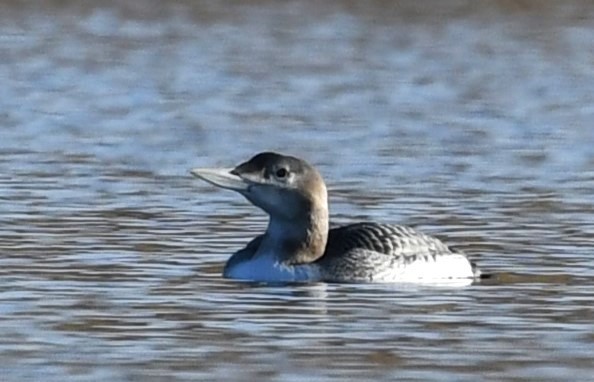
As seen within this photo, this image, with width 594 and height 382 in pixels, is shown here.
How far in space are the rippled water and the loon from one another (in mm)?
232

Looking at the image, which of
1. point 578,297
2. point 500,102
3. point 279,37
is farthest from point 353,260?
point 279,37

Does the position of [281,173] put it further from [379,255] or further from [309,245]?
[379,255]

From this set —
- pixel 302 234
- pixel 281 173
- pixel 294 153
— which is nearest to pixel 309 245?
pixel 302 234

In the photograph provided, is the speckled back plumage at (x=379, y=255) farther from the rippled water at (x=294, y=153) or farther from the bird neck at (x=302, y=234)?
the rippled water at (x=294, y=153)

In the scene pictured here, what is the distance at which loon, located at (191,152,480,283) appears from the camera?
14.2 meters

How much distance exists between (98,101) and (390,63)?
5.06 metres

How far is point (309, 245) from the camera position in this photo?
1448 cm

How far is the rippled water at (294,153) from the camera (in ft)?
38.2

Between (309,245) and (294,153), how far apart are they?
6606 mm

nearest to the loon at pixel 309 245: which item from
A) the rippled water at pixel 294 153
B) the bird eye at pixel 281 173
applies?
the bird eye at pixel 281 173

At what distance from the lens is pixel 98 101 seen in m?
24.9

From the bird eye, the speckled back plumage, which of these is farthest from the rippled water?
the bird eye

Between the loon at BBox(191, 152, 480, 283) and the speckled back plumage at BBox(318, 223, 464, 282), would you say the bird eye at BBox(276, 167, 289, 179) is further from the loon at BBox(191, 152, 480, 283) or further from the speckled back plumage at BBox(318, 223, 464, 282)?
the speckled back plumage at BBox(318, 223, 464, 282)

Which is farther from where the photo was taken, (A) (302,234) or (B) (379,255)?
(A) (302,234)
